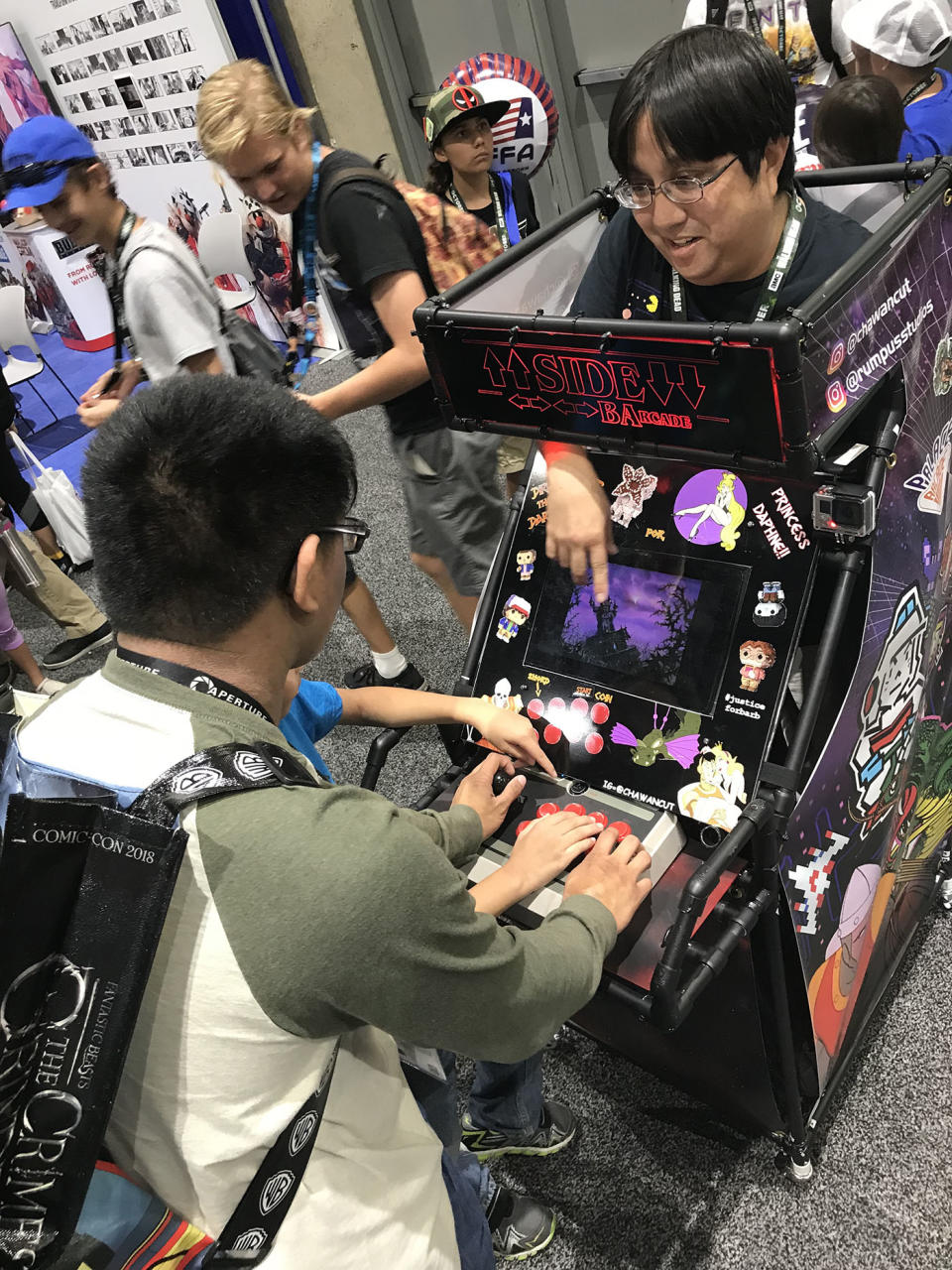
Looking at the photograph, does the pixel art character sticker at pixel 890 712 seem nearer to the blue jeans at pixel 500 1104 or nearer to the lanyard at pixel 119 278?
the blue jeans at pixel 500 1104

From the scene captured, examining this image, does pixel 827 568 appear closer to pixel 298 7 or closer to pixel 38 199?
pixel 38 199

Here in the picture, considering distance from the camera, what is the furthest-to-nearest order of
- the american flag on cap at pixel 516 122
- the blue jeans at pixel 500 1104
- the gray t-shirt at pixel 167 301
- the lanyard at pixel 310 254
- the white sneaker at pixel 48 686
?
the white sneaker at pixel 48 686
the american flag on cap at pixel 516 122
the gray t-shirt at pixel 167 301
the lanyard at pixel 310 254
the blue jeans at pixel 500 1104

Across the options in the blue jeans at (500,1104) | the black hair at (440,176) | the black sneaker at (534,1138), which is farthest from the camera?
A: the black hair at (440,176)

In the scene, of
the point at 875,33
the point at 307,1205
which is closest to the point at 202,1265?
the point at 307,1205

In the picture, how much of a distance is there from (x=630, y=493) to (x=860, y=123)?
4.20ft

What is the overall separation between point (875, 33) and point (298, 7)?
12.6 ft

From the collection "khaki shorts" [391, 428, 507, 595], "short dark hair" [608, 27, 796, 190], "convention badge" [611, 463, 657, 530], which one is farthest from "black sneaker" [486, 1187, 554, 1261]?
"short dark hair" [608, 27, 796, 190]

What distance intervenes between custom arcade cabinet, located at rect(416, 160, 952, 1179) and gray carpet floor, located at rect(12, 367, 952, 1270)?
0.12m

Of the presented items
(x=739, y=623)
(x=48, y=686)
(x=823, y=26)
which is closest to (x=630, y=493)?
(x=739, y=623)

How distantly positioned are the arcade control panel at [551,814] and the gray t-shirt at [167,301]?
1438 millimetres

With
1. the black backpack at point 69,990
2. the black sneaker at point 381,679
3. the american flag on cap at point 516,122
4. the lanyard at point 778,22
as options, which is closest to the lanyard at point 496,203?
the american flag on cap at point 516,122

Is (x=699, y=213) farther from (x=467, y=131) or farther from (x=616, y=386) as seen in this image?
(x=467, y=131)

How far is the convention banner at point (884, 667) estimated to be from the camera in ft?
4.09

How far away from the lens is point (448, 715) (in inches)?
61.4
